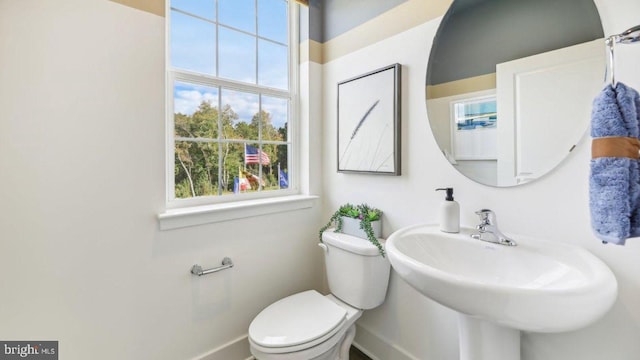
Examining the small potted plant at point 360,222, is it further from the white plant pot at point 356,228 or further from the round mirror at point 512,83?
the round mirror at point 512,83

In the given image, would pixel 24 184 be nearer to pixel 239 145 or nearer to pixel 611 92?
pixel 239 145

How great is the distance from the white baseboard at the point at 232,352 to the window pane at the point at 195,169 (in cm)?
84

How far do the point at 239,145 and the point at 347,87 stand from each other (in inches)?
29.5

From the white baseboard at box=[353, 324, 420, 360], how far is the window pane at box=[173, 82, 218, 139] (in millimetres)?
1463

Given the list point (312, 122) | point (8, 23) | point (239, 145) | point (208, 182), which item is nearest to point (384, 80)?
point (312, 122)

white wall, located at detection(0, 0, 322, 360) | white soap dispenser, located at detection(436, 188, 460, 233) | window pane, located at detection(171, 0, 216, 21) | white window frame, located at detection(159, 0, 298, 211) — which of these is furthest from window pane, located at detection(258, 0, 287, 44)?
white soap dispenser, located at detection(436, 188, 460, 233)

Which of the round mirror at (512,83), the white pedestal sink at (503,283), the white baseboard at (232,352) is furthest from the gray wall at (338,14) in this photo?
the white baseboard at (232,352)

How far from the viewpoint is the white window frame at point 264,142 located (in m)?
1.40

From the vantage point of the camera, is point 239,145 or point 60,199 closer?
point 60,199

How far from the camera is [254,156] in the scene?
1.72 m

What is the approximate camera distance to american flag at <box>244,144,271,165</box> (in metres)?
1.68

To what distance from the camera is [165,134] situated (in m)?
1.33

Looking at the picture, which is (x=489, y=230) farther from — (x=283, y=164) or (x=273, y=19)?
(x=273, y=19)

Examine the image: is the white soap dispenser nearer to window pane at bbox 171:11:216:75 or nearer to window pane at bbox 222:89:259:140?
window pane at bbox 222:89:259:140
